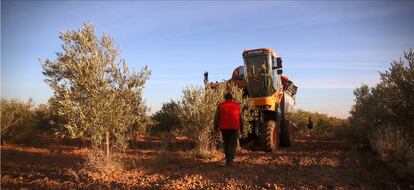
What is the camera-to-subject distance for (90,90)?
25.8 ft

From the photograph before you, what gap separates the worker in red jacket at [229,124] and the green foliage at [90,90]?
2157 mm

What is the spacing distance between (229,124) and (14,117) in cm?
1145

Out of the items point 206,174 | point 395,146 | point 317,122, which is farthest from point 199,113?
point 317,122

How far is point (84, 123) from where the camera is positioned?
7609 millimetres

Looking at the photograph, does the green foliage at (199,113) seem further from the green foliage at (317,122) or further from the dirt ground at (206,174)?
the green foliage at (317,122)

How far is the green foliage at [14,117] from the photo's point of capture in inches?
561

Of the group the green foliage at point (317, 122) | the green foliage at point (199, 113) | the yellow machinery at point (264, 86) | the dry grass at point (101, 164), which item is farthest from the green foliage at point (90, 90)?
the green foliage at point (317, 122)

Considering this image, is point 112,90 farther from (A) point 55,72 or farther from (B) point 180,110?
(B) point 180,110

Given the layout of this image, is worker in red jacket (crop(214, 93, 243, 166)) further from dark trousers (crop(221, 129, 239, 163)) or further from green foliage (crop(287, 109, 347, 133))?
green foliage (crop(287, 109, 347, 133))

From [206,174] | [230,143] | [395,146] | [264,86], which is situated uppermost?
[264,86]

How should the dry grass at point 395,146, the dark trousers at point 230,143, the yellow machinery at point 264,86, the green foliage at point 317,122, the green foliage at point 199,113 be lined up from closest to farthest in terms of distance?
the dark trousers at point 230,143 < the dry grass at point 395,146 < the green foliage at point 199,113 < the yellow machinery at point 264,86 < the green foliage at point 317,122

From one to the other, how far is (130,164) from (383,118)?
25.5 ft

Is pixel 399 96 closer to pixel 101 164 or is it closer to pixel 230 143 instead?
pixel 230 143

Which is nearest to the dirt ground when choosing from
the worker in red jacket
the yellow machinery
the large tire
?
the worker in red jacket
